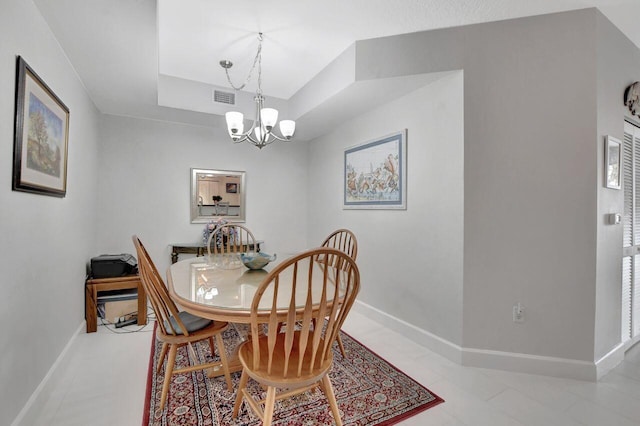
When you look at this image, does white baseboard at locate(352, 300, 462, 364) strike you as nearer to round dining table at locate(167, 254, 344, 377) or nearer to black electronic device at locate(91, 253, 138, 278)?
round dining table at locate(167, 254, 344, 377)

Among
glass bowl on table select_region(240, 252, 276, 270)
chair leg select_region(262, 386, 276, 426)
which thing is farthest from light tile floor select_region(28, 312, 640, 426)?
glass bowl on table select_region(240, 252, 276, 270)

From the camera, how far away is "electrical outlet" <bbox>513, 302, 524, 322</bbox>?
2160mm

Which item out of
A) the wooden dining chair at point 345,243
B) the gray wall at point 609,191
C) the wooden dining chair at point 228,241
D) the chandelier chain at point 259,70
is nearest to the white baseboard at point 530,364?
the gray wall at point 609,191

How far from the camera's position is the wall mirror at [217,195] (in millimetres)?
3914

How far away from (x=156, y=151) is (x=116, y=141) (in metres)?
0.42

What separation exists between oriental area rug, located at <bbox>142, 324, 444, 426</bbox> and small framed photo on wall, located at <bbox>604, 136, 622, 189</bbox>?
1.95 m

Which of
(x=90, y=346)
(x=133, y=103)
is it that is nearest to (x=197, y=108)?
(x=133, y=103)

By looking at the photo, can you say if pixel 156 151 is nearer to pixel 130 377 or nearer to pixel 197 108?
pixel 197 108

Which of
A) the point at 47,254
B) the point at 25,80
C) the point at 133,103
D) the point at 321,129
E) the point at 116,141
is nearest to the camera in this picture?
the point at 25,80

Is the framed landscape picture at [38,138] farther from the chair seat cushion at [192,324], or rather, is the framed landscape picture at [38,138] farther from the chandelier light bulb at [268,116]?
the chandelier light bulb at [268,116]

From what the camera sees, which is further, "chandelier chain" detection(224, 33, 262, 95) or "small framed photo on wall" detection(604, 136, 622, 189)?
"chandelier chain" detection(224, 33, 262, 95)

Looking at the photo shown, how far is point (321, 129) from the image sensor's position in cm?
393

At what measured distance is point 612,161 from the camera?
7.04 feet

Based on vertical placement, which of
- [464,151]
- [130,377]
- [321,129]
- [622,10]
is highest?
[622,10]
